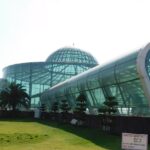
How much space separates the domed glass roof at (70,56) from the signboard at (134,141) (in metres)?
96.0

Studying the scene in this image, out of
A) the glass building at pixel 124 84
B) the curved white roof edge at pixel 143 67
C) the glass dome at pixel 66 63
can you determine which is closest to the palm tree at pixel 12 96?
the glass dome at pixel 66 63

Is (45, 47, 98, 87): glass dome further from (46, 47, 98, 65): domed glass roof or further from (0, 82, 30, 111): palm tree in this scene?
(0, 82, 30, 111): palm tree

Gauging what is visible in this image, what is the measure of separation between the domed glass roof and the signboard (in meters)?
96.0

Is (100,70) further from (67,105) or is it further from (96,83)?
(67,105)

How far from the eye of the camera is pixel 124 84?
4281 centimetres

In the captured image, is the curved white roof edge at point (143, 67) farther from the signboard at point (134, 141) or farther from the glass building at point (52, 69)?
the glass building at point (52, 69)

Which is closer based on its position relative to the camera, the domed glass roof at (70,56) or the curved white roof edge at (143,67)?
the curved white roof edge at (143,67)

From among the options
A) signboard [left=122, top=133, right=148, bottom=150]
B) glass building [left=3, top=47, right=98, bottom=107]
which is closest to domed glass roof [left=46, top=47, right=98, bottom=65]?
glass building [left=3, top=47, right=98, bottom=107]

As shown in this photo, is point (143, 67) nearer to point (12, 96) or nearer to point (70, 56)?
point (12, 96)

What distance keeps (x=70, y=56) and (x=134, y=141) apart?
97.2m

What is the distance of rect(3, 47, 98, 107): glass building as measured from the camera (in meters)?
111

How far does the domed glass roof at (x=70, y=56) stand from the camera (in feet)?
369

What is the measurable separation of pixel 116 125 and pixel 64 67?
71405 mm

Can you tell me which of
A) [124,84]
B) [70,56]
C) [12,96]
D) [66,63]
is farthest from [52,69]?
[124,84]
